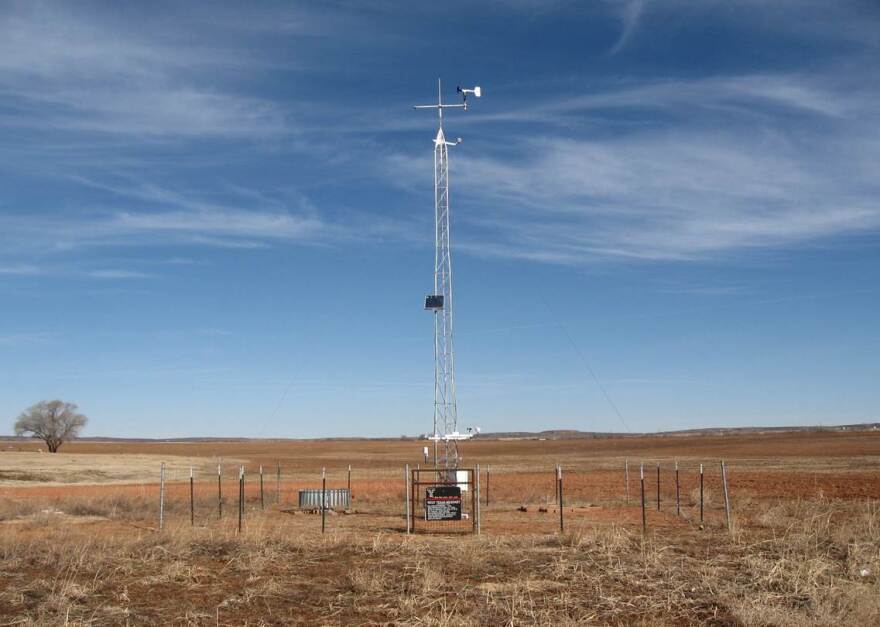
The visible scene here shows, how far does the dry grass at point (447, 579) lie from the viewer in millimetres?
12734

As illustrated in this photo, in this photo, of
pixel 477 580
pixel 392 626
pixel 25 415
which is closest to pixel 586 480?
pixel 477 580

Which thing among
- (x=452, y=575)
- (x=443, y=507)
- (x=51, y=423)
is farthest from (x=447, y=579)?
(x=51, y=423)

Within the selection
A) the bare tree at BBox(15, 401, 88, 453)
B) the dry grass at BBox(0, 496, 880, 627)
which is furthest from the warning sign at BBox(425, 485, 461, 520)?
the bare tree at BBox(15, 401, 88, 453)

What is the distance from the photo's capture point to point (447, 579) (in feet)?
50.9

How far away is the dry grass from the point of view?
12.7m

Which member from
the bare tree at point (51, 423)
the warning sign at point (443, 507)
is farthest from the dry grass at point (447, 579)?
the bare tree at point (51, 423)

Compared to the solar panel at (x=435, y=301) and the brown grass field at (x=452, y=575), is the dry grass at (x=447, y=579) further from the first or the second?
the solar panel at (x=435, y=301)

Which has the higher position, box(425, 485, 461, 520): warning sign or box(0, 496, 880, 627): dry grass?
box(425, 485, 461, 520): warning sign

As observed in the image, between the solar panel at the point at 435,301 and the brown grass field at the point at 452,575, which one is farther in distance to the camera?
the solar panel at the point at 435,301

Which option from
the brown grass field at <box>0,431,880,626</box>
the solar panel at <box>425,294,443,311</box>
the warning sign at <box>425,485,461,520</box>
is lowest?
the brown grass field at <box>0,431,880,626</box>

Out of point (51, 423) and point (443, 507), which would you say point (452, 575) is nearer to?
point (443, 507)

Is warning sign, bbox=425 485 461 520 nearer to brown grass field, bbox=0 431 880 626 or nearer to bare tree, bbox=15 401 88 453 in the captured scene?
brown grass field, bbox=0 431 880 626

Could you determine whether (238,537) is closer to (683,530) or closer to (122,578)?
(122,578)

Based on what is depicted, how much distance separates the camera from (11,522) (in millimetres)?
28406
